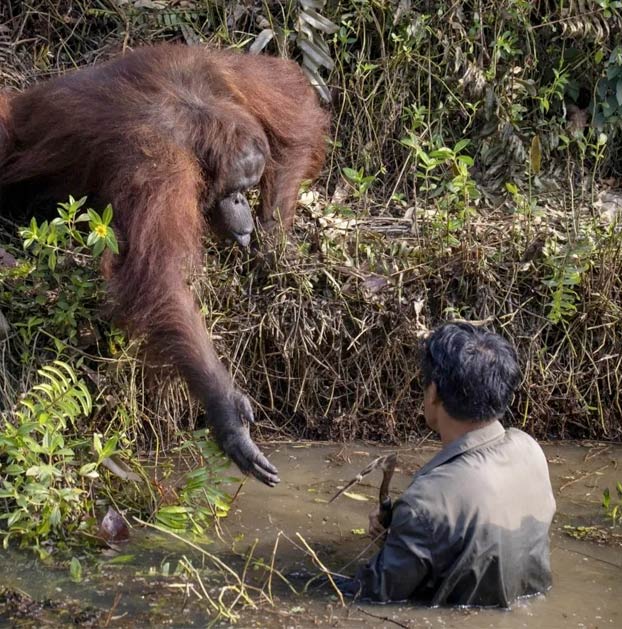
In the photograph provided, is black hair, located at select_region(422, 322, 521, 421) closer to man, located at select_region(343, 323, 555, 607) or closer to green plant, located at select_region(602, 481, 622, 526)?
man, located at select_region(343, 323, 555, 607)

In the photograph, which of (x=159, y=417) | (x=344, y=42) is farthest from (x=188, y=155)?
(x=344, y=42)

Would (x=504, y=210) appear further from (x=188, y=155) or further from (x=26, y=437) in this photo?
(x=26, y=437)

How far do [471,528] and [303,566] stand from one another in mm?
739

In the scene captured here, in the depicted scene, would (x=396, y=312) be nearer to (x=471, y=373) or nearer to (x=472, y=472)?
(x=471, y=373)

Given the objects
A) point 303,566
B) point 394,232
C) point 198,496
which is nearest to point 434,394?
point 303,566

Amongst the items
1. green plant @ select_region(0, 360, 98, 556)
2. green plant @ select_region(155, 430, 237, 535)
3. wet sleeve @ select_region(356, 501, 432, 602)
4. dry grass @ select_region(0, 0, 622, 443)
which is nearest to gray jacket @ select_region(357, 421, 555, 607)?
wet sleeve @ select_region(356, 501, 432, 602)

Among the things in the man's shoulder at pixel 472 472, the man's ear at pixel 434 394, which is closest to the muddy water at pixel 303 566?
the man's shoulder at pixel 472 472

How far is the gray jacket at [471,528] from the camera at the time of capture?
3232mm

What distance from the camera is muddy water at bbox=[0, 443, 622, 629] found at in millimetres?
3346

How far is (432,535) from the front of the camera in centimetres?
323

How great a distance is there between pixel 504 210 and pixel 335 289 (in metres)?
1.17

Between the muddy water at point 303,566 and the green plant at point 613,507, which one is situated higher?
the green plant at point 613,507

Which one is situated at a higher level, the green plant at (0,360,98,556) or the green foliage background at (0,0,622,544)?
the green foliage background at (0,0,622,544)

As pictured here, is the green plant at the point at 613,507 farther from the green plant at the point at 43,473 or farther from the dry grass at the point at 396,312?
the green plant at the point at 43,473
